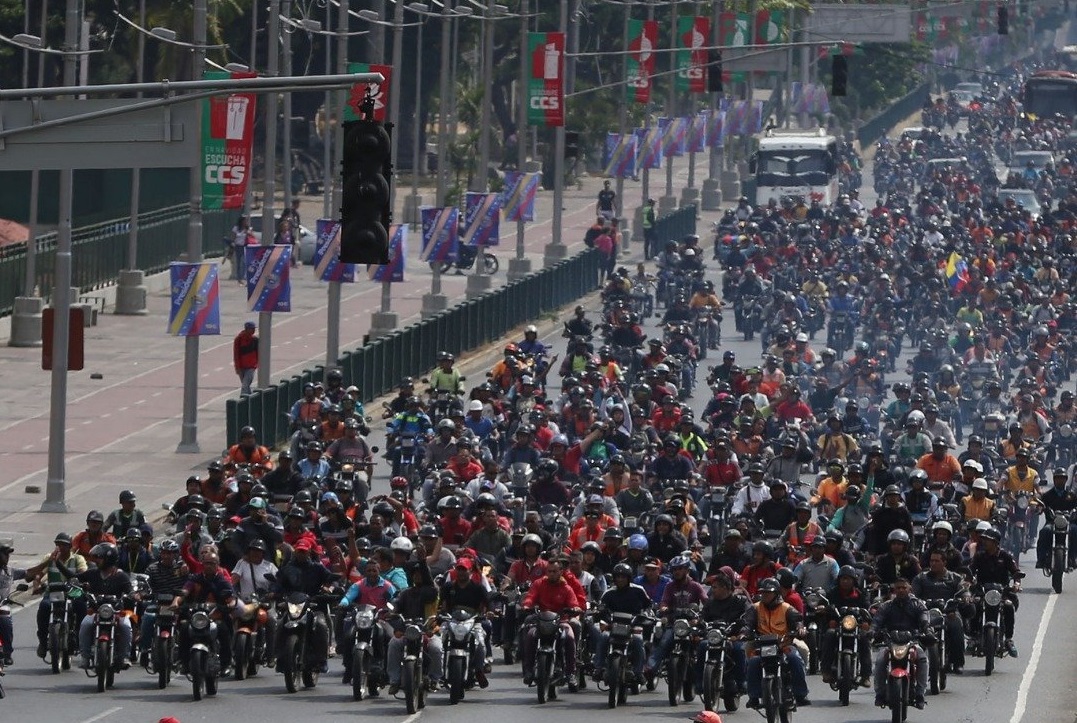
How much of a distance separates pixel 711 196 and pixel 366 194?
69.1 meters

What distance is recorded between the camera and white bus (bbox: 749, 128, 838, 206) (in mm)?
79938

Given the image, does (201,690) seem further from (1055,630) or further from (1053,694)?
(1055,630)

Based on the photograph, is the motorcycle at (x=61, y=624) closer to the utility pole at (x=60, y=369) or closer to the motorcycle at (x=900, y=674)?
the motorcycle at (x=900, y=674)

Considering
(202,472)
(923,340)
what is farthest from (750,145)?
(202,472)

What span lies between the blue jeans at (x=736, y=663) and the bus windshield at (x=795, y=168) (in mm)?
56337

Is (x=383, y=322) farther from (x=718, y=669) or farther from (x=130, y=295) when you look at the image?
(x=718, y=669)

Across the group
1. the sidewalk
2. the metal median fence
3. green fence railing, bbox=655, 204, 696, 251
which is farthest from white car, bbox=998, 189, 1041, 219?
the metal median fence

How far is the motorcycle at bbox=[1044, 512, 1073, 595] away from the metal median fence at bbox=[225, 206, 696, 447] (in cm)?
1269

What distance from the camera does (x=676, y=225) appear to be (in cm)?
7506

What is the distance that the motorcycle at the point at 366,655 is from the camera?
2430 centimetres

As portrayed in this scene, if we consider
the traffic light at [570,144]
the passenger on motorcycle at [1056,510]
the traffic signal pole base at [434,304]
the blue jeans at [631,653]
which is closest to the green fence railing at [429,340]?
the traffic signal pole base at [434,304]

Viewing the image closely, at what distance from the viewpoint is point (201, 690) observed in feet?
80.1

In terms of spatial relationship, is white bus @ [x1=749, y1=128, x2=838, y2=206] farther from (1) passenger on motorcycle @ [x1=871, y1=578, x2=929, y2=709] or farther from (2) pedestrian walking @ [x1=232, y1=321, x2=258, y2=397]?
(1) passenger on motorcycle @ [x1=871, y1=578, x2=929, y2=709]

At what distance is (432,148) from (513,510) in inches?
2780
